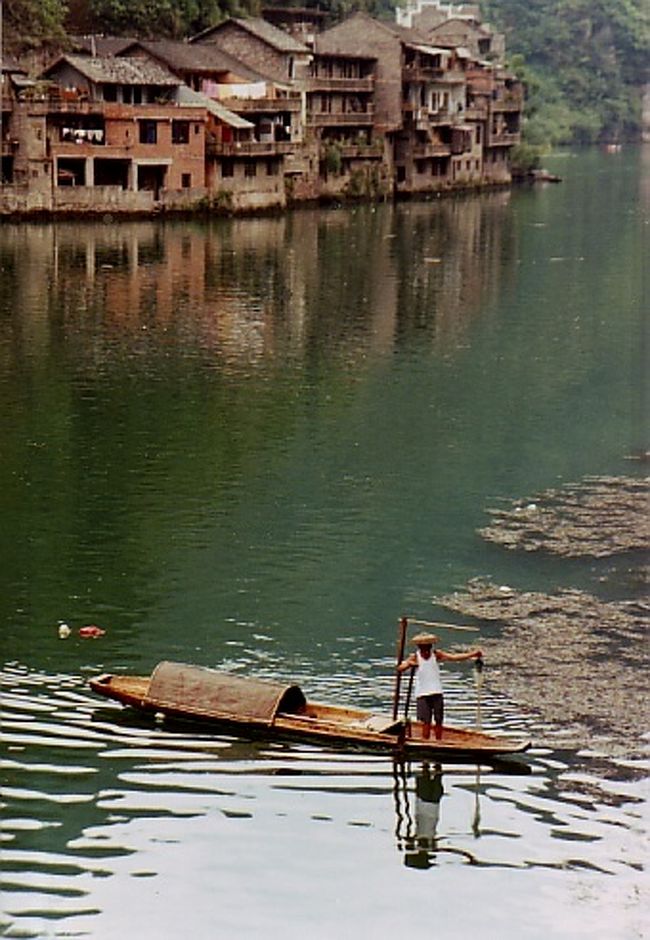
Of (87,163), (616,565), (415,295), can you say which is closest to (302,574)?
(616,565)

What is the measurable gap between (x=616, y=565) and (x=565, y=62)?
69357 millimetres

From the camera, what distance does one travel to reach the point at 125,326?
93.7 ft

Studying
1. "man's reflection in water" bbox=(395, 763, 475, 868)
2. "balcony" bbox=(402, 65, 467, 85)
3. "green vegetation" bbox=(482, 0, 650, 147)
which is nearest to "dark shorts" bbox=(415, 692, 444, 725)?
"man's reflection in water" bbox=(395, 763, 475, 868)

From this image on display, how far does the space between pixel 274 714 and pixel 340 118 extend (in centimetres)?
4787

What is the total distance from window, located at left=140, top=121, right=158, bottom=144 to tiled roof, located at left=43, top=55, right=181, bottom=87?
106cm

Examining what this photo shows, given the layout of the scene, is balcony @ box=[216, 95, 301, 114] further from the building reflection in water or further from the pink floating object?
the pink floating object

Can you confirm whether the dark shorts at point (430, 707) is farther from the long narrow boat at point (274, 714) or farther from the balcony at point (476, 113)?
the balcony at point (476, 113)

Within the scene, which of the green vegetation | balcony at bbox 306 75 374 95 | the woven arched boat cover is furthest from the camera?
the green vegetation

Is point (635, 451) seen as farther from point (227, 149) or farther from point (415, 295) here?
point (227, 149)

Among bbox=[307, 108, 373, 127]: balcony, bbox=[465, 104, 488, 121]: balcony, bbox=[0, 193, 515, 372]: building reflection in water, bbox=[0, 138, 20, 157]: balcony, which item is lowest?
bbox=[0, 193, 515, 372]: building reflection in water

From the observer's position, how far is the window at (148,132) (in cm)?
4694

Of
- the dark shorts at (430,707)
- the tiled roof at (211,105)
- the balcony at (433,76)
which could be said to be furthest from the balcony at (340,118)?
the dark shorts at (430,707)

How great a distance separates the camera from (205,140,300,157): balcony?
48531mm

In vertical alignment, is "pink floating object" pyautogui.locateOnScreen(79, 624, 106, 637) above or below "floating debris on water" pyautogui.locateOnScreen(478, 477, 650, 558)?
below
